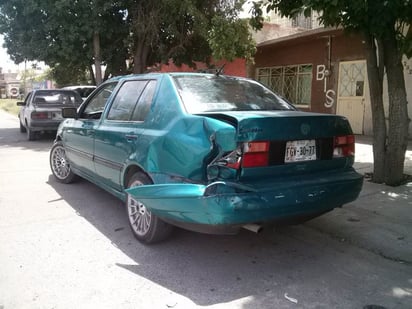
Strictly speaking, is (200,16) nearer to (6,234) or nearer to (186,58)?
(186,58)

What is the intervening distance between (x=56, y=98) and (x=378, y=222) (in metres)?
10.7

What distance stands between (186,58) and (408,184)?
1225cm

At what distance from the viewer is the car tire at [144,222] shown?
156 inches

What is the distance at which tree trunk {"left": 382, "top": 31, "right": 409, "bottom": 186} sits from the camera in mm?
6086

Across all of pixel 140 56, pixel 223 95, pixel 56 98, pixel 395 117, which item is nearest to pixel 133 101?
pixel 223 95

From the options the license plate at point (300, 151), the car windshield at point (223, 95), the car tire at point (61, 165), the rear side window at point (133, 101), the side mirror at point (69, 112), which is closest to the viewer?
the license plate at point (300, 151)

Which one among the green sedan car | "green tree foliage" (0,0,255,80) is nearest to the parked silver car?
"green tree foliage" (0,0,255,80)

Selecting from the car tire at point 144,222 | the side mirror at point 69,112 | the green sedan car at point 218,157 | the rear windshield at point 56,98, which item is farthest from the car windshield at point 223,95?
the rear windshield at point 56,98

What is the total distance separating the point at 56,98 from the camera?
504 inches

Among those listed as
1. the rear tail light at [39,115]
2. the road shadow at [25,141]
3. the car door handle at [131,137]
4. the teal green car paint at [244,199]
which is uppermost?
the rear tail light at [39,115]

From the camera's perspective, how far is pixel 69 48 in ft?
48.8

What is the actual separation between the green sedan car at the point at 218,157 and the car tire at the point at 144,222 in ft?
0.03

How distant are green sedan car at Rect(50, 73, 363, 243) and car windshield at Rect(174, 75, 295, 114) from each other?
0.5 inches

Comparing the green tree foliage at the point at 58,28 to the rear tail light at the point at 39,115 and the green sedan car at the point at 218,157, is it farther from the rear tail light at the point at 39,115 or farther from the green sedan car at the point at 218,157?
the green sedan car at the point at 218,157
